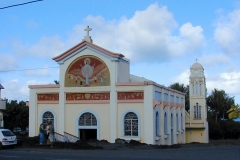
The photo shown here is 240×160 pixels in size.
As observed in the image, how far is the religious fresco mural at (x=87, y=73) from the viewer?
110 ft

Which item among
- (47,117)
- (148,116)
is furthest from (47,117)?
(148,116)

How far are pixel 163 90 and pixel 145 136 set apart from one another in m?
5.80

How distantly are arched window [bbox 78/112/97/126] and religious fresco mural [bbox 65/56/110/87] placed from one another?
8.52 feet

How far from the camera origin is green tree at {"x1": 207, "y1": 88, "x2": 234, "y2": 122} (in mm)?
73312

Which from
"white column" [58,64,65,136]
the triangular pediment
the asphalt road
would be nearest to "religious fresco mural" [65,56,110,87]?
"white column" [58,64,65,136]

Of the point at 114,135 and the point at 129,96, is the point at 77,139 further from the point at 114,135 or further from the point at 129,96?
the point at 129,96

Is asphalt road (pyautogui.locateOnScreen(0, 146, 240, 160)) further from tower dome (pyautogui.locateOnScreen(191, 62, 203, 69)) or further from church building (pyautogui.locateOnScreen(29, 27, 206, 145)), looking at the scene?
tower dome (pyautogui.locateOnScreen(191, 62, 203, 69))

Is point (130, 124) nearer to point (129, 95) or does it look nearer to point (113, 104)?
point (113, 104)

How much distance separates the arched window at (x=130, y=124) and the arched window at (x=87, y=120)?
9.31 ft

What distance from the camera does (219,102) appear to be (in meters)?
73.6

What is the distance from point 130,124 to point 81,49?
7.71 m

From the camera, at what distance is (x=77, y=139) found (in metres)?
33.2

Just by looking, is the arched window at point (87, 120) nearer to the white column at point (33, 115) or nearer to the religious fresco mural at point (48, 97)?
the religious fresco mural at point (48, 97)

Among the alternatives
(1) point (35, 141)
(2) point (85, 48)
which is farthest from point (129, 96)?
(1) point (35, 141)
